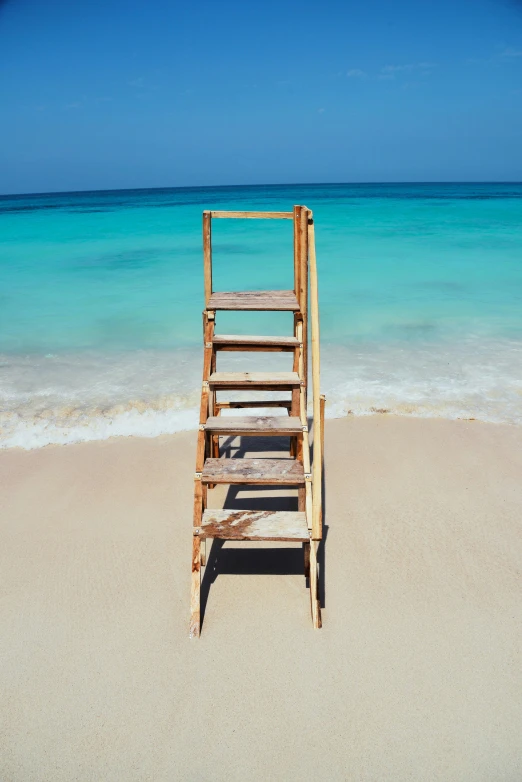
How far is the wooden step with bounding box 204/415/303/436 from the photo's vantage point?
4.27 metres

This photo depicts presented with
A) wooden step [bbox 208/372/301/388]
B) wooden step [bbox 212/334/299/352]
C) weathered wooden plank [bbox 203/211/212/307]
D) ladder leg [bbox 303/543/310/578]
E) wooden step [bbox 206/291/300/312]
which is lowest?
ladder leg [bbox 303/543/310/578]

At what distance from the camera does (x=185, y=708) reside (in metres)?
3.15

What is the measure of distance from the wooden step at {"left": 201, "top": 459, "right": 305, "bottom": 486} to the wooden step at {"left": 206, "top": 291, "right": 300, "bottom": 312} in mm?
1444

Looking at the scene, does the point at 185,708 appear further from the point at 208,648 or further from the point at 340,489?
the point at 340,489

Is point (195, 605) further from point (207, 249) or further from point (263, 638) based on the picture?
point (207, 249)

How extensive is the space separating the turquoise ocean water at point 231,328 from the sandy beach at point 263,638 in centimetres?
192

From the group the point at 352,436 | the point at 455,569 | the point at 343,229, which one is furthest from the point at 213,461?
the point at 343,229

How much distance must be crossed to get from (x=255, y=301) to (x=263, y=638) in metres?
2.87

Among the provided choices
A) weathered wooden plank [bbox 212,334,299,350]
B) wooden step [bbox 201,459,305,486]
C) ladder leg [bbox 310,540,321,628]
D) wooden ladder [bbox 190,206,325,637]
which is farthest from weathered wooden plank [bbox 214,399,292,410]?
ladder leg [bbox 310,540,321,628]

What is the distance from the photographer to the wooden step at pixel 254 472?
397 centimetres

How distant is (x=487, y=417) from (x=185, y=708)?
5104 mm

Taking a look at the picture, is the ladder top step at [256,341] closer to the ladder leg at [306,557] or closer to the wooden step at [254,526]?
the wooden step at [254,526]

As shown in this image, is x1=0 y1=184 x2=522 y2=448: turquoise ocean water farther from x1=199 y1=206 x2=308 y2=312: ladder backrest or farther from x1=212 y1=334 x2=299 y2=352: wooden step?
x1=199 y1=206 x2=308 y2=312: ladder backrest

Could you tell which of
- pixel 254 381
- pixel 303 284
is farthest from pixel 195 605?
pixel 303 284
